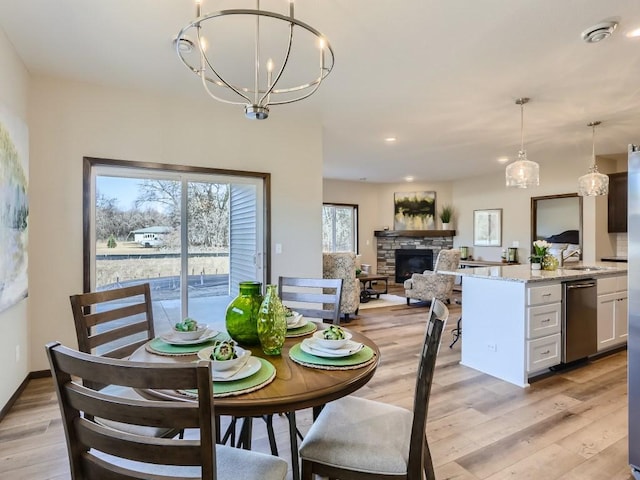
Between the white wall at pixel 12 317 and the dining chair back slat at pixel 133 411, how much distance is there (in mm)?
2149

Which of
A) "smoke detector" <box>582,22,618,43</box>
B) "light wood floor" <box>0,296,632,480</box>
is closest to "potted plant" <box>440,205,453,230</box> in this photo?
"light wood floor" <box>0,296,632,480</box>

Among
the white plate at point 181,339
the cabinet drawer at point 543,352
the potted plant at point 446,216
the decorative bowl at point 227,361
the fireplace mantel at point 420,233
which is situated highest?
the potted plant at point 446,216

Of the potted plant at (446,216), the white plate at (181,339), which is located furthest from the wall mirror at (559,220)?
the white plate at (181,339)

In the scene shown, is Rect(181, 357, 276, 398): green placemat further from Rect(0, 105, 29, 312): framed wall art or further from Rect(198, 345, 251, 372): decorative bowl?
Rect(0, 105, 29, 312): framed wall art

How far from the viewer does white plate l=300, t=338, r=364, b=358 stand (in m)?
1.46

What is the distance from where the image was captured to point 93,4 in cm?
222

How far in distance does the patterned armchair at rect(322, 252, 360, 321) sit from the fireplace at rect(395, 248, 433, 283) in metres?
4.17

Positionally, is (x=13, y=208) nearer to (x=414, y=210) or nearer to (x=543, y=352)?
(x=543, y=352)

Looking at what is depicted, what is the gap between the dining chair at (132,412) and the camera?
0.83 meters

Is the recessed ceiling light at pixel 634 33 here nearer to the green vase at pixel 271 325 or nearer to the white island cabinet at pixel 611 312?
the white island cabinet at pixel 611 312

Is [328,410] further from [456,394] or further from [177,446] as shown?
[456,394]

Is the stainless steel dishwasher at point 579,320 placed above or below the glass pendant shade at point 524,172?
below

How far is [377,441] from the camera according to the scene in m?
1.36

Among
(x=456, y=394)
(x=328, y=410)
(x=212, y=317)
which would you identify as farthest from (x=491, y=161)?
(x=328, y=410)
